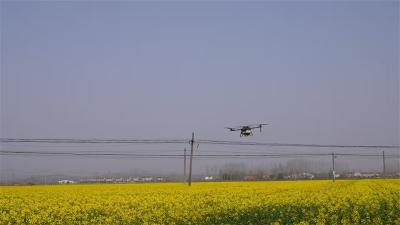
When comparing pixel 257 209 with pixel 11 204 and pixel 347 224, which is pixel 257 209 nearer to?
pixel 347 224

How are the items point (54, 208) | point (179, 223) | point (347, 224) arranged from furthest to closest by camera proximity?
point (54, 208) → point (179, 223) → point (347, 224)

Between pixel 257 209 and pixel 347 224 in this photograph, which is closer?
pixel 347 224

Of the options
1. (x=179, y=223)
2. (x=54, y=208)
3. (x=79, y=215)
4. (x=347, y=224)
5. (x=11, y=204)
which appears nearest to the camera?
(x=347, y=224)

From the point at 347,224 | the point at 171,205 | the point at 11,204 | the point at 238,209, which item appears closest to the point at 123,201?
the point at 171,205

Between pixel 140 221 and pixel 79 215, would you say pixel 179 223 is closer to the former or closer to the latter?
pixel 140 221

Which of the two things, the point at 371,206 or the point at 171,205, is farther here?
the point at 171,205

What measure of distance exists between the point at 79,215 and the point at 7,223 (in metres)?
3.04

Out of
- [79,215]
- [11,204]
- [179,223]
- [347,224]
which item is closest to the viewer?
[347,224]

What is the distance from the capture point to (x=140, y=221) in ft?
66.0

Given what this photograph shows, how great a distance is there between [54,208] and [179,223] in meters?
8.13

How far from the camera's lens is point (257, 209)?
910 inches

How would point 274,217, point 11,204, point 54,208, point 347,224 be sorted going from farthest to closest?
point 11,204
point 54,208
point 274,217
point 347,224

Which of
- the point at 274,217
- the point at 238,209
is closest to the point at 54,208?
the point at 238,209

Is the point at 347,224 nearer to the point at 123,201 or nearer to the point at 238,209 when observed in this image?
the point at 238,209
